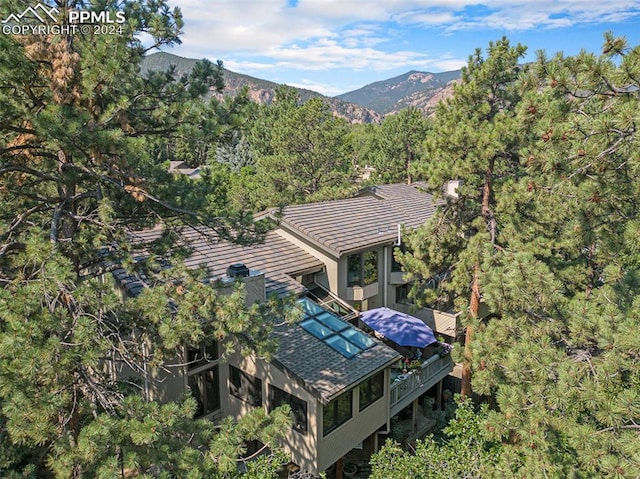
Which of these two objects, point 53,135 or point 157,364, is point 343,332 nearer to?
point 157,364

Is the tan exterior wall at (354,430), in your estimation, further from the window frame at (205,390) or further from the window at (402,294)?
the window at (402,294)

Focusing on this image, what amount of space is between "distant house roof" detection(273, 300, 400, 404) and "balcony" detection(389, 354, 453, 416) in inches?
79.0

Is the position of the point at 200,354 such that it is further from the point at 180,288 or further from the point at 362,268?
the point at 362,268

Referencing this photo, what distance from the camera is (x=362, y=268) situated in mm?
19094

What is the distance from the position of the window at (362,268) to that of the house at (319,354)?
0.04 meters

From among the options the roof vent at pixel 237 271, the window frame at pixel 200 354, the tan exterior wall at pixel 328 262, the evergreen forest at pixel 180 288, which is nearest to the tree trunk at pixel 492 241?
the evergreen forest at pixel 180 288

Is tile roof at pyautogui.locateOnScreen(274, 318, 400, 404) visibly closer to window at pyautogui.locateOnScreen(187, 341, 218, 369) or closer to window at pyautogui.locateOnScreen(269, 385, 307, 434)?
window at pyautogui.locateOnScreen(269, 385, 307, 434)

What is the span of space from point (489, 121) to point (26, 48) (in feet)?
41.0

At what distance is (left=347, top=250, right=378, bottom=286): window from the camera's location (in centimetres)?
1877

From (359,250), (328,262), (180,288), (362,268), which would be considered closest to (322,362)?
(180,288)

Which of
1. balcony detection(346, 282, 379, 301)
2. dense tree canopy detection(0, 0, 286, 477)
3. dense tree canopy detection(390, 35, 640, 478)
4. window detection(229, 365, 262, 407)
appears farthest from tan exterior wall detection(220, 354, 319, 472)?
balcony detection(346, 282, 379, 301)

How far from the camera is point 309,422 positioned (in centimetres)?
1195

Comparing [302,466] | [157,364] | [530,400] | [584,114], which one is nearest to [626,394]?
[530,400]

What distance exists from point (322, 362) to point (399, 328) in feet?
18.5
